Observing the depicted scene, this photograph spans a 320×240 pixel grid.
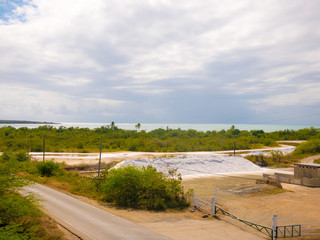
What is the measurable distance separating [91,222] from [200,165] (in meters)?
28.1

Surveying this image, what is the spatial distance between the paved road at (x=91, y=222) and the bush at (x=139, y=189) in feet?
8.49

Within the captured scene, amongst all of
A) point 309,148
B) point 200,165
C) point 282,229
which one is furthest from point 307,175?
point 309,148

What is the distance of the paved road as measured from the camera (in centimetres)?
1365

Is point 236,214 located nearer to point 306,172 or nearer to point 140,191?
point 140,191

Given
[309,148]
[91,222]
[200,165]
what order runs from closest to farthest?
[91,222]
[200,165]
[309,148]

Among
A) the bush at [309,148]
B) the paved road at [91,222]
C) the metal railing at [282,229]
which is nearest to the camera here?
the paved road at [91,222]

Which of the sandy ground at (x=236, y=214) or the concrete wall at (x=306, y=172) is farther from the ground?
the concrete wall at (x=306, y=172)

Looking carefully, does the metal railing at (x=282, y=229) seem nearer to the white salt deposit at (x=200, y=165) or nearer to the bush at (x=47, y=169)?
the white salt deposit at (x=200, y=165)

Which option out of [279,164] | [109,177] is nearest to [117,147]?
[279,164]

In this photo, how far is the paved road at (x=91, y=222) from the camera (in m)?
13.6

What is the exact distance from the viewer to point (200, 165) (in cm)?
4134

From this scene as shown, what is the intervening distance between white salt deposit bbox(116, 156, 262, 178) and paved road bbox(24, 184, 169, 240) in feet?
59.3

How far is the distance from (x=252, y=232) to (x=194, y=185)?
554 inches

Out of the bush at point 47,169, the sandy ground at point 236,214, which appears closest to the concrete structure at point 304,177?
the sandy ground at point 236,214
